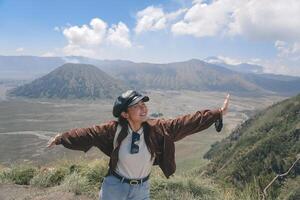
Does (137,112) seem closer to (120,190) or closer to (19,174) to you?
(120,190)

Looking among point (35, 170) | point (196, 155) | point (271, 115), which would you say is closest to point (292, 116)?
point (271, 115)

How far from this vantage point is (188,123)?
412 centimetres

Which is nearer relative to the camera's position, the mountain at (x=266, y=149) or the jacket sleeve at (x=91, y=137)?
the jacket sleeve at (x=91, y=137)

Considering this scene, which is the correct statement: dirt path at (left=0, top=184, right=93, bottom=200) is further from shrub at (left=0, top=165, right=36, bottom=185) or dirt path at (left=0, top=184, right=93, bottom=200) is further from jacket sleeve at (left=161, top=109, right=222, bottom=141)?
jacket sleeve at (left=161, top=109, right=222, bottom=141)

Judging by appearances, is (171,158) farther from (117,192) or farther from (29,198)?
(29,198)

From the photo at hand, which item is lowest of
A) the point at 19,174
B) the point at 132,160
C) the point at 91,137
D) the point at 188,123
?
the point at 19,174

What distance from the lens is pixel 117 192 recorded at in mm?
4012

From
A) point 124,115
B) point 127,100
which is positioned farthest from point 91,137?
point 127,100

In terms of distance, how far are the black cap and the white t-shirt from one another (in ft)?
0.71

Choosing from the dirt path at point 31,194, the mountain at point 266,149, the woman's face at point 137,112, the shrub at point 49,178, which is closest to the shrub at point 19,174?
the shrub at point 49,178

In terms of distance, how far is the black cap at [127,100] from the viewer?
4031 millimetres

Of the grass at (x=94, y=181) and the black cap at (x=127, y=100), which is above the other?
the black cap at (x=127, y=100)

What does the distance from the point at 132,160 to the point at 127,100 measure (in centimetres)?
55

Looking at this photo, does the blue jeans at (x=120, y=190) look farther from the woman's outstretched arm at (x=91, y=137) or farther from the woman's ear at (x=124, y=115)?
the woman's ear at (x=124, y=115)
